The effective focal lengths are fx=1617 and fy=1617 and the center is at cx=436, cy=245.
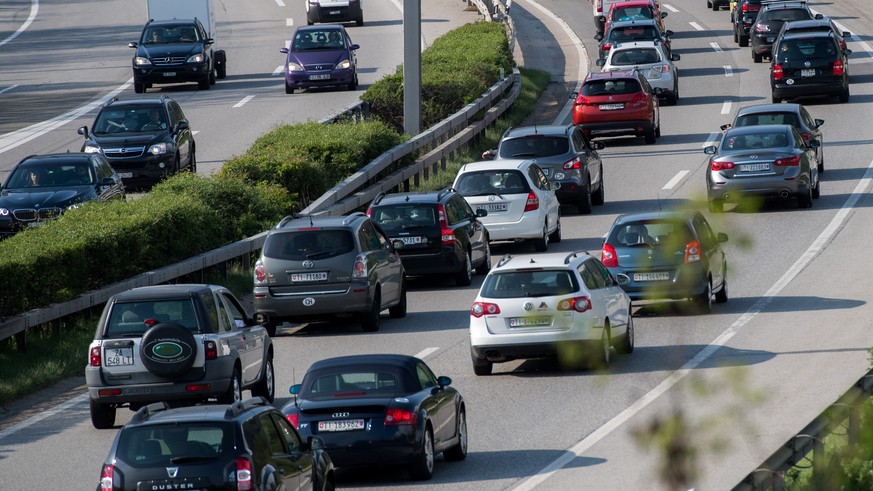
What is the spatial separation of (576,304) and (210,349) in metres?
4.75

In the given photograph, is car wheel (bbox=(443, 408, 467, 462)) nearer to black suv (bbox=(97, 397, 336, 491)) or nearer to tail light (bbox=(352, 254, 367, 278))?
black suv (bbox=(97, 397, 336, 491))

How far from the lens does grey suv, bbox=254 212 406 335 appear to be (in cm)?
2148

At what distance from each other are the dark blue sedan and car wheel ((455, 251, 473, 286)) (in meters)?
10.7

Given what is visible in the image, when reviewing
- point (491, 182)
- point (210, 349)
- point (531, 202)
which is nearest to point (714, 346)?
point (210, 349)

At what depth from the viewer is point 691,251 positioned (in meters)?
7.13

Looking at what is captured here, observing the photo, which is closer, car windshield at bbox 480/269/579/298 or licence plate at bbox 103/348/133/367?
licence plate at bbox 103/348/133/367

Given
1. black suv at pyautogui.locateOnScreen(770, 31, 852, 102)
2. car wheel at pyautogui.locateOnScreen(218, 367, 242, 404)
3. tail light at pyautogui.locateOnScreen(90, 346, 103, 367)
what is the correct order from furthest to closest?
black suv at pyautogui.locateOnScreen(770, 31, 852, 102) < car wheel at pyautogui.locateOnScreen(218, 367, 242, 404) < tail light at pyautogui.locateOnScreen(90, 346, 103, 367)

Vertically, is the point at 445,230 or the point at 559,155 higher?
the point at 445,230

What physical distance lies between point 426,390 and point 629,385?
154 inches

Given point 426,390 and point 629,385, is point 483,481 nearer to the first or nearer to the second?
point 426,390

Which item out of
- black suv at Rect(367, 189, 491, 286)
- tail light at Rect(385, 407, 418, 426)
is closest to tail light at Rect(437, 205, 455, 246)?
black suv at Rect(367, 189, 491, 286)

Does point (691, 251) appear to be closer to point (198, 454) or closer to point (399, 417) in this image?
point (198, 454)

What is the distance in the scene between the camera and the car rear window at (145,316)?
53.1ft

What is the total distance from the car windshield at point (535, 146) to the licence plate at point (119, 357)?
16.4m
